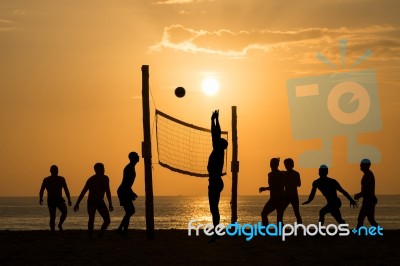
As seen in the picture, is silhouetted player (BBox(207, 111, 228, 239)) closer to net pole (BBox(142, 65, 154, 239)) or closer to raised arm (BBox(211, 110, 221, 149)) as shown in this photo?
raised arm (BBox(211, 110, 221, 149))

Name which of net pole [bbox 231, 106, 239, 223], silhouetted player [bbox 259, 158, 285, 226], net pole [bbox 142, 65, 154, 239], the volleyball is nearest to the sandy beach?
net pole [bbox 142, 65, 154, 239]

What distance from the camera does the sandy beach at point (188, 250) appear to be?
43.2ft

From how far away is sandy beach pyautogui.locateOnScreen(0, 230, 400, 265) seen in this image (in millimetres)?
13180

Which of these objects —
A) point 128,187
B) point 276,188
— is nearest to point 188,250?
point 128,187

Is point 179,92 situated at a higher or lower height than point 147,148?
higher

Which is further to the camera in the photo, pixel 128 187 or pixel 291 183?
pixel 291 183

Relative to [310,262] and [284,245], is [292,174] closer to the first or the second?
[284,245]

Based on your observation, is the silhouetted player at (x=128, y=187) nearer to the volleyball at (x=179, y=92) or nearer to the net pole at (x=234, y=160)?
the volleyball at (x=179, y=92)

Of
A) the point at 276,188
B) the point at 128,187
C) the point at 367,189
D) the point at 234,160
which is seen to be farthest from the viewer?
the point at 234,160

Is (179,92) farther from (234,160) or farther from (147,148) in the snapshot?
Answer: (234,160)

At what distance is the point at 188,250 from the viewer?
48.8 feet

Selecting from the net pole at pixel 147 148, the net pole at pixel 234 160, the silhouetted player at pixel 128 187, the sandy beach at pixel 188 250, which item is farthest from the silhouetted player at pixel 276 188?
the net pole at pixel 234 160

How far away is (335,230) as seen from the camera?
63.2 ft

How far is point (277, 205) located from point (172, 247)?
13.9 ft
